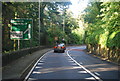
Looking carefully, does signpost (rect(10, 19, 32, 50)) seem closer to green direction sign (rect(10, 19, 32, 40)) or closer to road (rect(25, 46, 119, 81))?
green direction sign (rect(10, 19, 32, 40))

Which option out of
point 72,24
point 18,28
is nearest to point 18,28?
point 18,28

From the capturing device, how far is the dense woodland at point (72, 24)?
60.6ft

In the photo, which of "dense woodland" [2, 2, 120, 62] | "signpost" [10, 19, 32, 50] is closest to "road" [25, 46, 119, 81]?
"dense woodland" [2, 2, 120, 62]

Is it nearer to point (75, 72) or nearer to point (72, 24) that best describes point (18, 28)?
→ point (75, 72)

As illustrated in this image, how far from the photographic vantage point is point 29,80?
9664mm

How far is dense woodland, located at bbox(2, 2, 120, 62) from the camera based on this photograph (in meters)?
18.5

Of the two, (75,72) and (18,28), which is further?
(18,28)

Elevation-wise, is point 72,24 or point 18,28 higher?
point 72,24

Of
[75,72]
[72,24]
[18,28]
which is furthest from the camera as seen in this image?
[72,24]

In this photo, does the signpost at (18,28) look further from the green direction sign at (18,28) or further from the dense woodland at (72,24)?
the dense woodland at (72,24)

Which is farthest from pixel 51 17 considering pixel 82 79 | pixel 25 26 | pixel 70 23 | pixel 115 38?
pixel 82 79

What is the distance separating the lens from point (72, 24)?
81.8m

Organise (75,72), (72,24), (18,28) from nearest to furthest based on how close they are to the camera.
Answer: (75,72) → (18,28) → (72,24)

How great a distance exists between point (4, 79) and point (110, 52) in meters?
13.5
